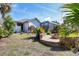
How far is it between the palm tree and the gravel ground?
38 cm

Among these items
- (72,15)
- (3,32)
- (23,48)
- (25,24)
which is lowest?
(23,48)

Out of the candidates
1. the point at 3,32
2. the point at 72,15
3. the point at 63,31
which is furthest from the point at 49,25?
the point at 3,32

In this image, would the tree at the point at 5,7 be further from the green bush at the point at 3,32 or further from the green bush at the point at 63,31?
the green bush at the point at 63,31

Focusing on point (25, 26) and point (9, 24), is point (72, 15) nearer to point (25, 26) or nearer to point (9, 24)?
point (25, 26)

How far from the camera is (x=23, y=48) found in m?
3.00

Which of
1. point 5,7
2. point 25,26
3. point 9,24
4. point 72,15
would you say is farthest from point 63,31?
point 5,7

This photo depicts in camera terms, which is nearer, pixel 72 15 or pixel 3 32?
pixel 72 15

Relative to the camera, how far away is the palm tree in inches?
103

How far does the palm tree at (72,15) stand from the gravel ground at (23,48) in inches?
15.1

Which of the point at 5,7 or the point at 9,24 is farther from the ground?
the point at 5,7

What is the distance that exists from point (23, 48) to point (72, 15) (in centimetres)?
79

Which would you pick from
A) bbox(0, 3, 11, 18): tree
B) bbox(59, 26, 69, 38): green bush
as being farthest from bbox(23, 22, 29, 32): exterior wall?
bbox(59, 26, 69, 38): green bush

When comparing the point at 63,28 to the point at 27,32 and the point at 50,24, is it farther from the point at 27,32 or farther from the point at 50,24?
the point at 27,32

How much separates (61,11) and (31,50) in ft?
2.07
